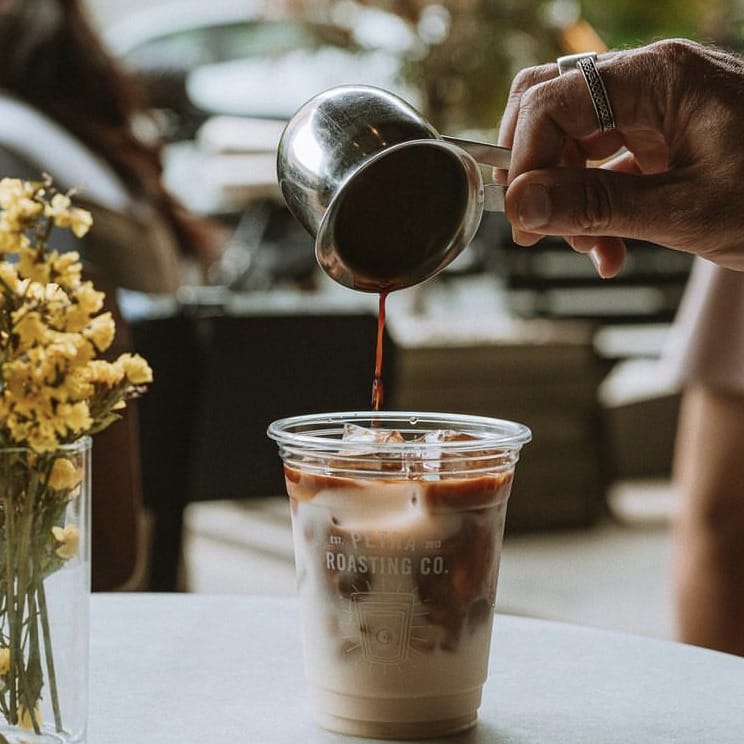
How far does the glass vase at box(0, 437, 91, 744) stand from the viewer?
66cm

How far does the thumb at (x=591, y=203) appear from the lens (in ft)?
3.16

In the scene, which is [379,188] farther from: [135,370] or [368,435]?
[135,370]

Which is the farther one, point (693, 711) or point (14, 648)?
point (693, 711)

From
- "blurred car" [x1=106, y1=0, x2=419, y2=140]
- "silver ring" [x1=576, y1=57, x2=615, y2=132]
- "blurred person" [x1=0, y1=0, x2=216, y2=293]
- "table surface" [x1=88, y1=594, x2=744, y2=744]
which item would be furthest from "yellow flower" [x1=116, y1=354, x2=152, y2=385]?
"blurred car" [x1=106, y1=0, x2=419, y2=140]

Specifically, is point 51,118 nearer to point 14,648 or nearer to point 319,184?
point 319,184

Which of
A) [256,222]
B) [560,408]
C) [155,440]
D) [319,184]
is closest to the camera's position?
[319,184]

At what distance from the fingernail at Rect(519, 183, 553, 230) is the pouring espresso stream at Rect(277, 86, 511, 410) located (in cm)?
2

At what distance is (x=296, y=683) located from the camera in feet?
2.79

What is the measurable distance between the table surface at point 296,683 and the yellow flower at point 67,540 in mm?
136

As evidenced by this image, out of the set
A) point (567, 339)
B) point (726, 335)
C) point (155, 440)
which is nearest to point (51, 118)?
point (155, 440)

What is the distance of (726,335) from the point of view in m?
1.84

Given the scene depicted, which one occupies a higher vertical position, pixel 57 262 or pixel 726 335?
pixel 57 262

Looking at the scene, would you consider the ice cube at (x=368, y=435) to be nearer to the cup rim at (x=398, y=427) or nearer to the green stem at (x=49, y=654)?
the cup rim at (x=398, y=427)

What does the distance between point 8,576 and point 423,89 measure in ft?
12.1
